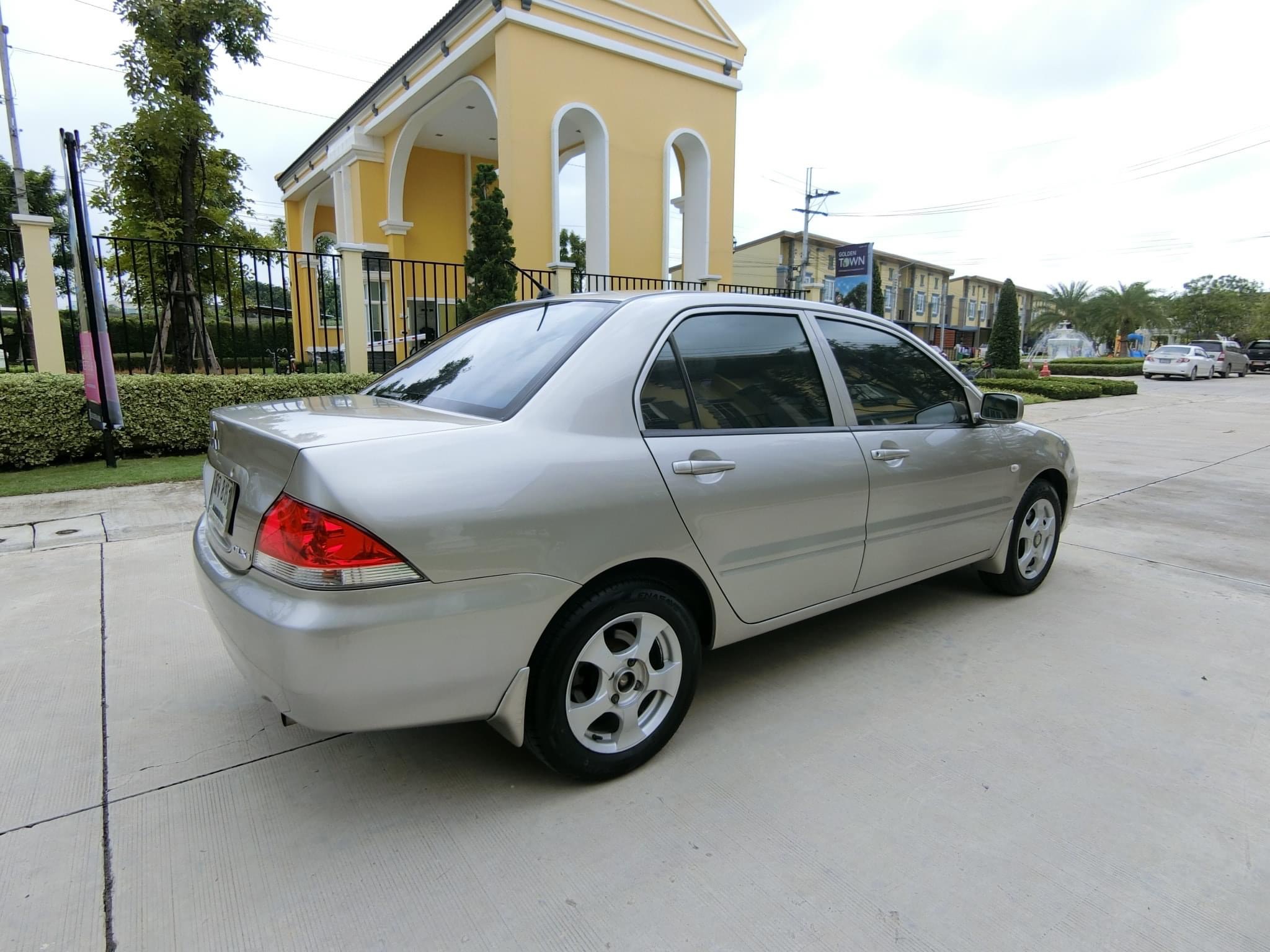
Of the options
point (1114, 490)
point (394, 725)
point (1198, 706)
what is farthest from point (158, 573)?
point (1114, 490)

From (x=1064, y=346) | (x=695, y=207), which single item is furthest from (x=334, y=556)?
(x=1064, y=346)

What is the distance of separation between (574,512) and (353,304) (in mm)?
8258

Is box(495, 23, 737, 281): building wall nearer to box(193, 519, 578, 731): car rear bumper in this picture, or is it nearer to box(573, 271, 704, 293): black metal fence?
box(573, 271, 704, 293): black metal fence

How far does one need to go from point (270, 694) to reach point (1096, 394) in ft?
74.3

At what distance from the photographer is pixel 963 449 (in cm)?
357

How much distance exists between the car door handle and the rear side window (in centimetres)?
14

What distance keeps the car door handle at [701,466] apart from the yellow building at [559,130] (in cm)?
784

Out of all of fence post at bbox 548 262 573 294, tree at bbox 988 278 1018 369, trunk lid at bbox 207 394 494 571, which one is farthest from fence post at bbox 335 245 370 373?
tree at bbox 988 278 1018 369

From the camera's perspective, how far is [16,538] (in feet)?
16.6

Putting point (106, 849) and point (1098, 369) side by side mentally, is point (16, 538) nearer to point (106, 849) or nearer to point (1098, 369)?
point (106, 849)

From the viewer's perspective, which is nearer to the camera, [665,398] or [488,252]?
[665,398]

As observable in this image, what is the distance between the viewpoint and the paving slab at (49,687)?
237 cm

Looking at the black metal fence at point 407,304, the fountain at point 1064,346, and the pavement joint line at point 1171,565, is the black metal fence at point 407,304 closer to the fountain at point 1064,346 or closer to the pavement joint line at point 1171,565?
the pavement joint line at point 1171,565

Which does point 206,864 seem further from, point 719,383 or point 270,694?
point 719,383
